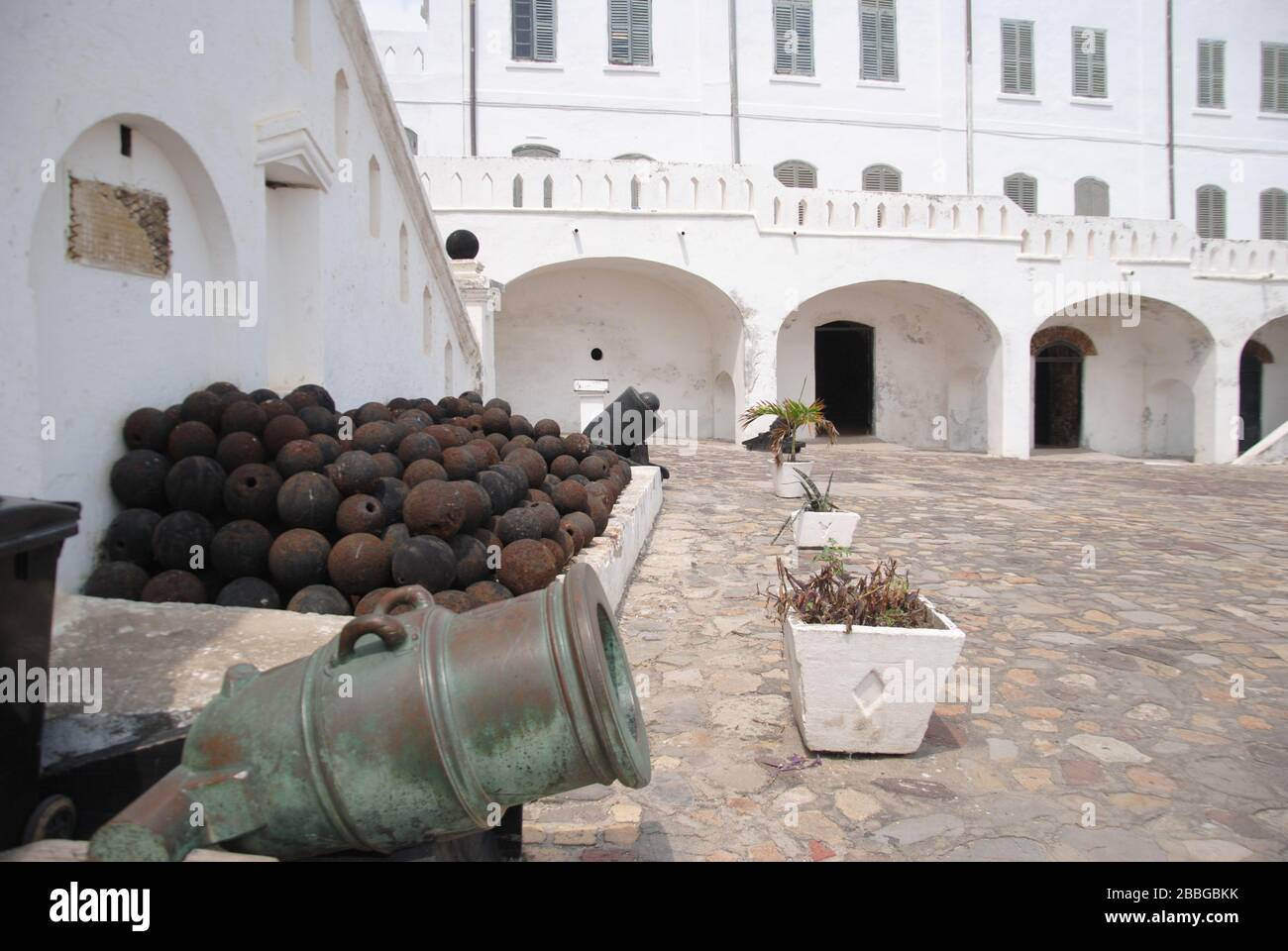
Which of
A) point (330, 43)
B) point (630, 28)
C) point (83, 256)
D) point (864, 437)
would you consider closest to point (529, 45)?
point (630, 28)

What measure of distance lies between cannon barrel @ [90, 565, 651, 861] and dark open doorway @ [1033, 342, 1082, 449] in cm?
2148

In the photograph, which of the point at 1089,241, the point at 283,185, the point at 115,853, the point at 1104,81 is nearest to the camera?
the point at 115,853

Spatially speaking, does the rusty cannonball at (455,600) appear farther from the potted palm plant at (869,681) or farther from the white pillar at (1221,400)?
the white pillar at (1221,400)

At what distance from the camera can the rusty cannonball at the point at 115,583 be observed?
364cm

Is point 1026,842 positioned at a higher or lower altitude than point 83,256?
lower

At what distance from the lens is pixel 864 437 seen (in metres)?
19.8

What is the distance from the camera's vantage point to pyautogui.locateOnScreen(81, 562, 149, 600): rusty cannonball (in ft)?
11.9

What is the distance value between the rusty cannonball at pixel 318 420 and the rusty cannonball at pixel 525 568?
1290mm

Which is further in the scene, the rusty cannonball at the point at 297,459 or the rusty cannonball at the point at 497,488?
the rusty cannonball at the point at 497,488

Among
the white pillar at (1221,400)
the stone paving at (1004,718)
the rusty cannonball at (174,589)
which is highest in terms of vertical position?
the white pillar at (1221,400)

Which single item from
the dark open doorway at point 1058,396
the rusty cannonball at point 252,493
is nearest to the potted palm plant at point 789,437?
the rusty cannonball at point 252,493

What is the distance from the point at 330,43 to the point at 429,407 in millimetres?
3111

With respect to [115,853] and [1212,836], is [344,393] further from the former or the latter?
[1212,836]

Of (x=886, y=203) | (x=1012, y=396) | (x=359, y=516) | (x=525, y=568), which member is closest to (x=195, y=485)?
(x=359, y=516)
